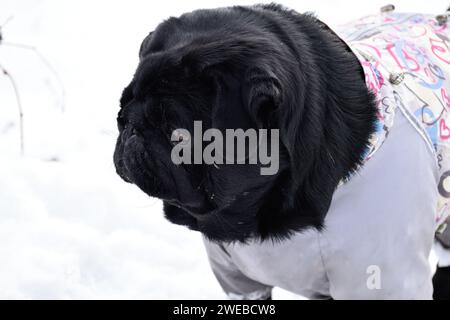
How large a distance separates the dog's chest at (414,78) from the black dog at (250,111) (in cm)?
4

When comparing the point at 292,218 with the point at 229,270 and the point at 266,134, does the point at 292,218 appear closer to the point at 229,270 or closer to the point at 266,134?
the point at 266,134

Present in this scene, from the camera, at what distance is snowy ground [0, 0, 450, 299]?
1.97m

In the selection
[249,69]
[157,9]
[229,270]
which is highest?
[249,69]

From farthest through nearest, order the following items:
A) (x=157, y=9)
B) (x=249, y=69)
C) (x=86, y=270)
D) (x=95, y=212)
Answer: (x=157, y=9) < (x=95, y=212) < (x=86, y=270) < (x=249, y=69)

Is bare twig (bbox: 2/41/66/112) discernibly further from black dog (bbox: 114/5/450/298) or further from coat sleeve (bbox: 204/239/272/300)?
black dog (bbox: 114/5/450/298)

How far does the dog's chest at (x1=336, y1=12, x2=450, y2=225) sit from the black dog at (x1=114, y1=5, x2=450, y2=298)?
0.13 ft

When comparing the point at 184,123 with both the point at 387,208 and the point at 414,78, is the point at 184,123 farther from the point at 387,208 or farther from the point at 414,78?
the point at 414,78

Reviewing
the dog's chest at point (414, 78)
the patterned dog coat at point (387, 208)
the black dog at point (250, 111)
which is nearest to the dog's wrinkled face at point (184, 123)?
the black dog at point (250, 111)

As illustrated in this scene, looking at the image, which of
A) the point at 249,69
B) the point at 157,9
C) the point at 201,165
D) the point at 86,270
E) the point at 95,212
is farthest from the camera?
the point at 157,9

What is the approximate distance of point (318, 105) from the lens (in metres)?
1.16

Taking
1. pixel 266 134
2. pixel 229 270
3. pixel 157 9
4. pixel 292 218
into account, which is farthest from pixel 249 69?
pixel 157 9

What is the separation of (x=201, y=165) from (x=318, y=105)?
0.27 m

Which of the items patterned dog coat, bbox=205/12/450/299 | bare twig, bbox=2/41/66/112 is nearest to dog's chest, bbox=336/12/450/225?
patterned dog coat, bbox=205/12/450/299

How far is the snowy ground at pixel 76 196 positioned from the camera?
6.46ft
